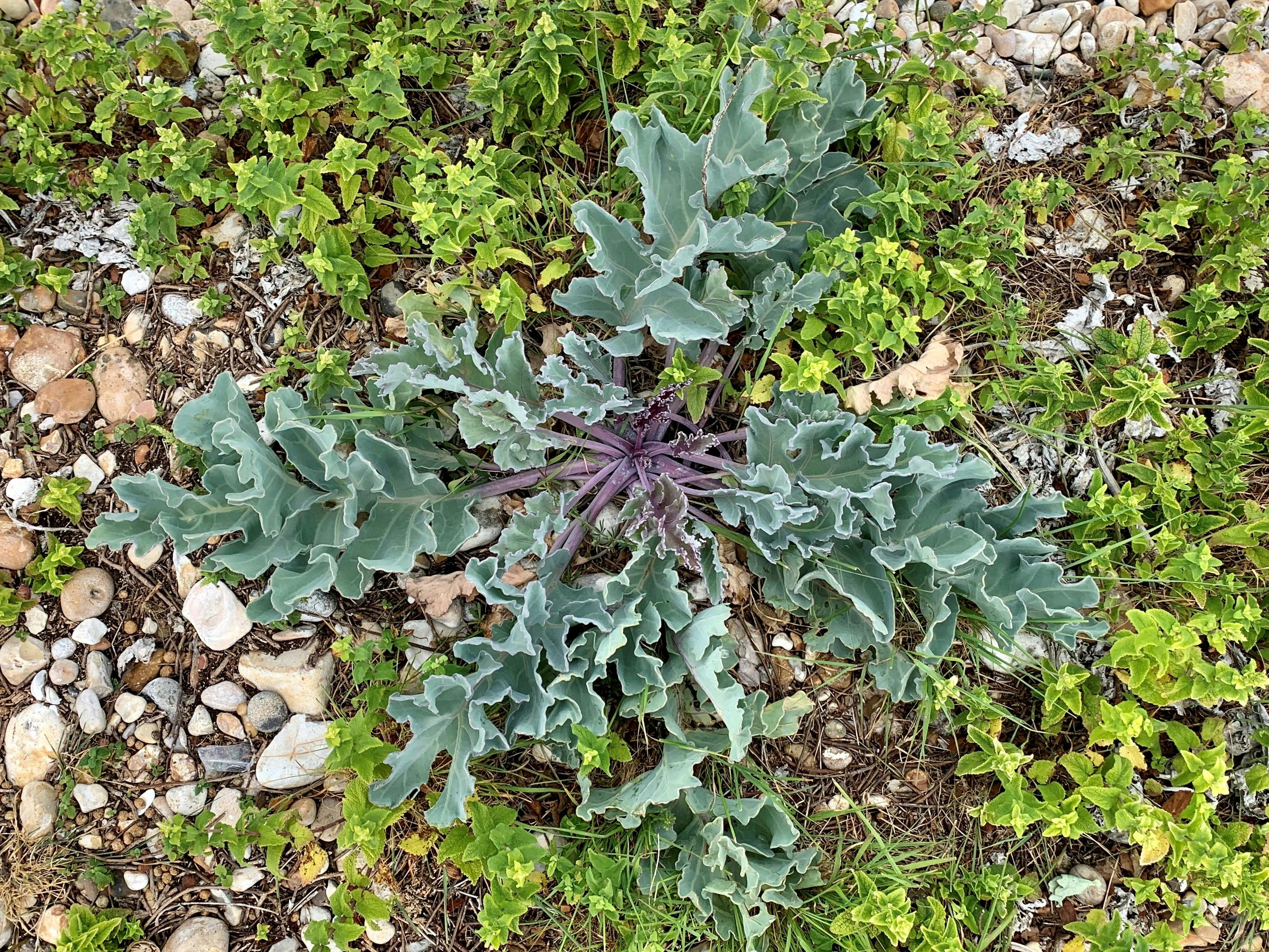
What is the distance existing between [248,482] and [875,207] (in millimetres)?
2207

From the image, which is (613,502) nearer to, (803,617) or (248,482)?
(803,617)

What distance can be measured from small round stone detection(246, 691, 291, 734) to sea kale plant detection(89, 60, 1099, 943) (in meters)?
0.40

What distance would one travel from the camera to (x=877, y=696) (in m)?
2.98

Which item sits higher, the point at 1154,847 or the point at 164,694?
the point at 164,694

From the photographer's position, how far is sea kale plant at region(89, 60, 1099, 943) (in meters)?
2.58

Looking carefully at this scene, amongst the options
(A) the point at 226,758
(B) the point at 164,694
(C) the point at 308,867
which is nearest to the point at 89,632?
(B) the point at 164,694

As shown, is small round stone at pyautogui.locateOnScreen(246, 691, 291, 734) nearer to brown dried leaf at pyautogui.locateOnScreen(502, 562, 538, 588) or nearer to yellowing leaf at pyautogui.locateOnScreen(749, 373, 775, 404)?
brown dried leaf at pyautogui.locateOnScreen(502, 562, 538, 588)

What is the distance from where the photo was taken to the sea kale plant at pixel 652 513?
2.58 metres

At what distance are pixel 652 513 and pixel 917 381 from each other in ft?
3.45

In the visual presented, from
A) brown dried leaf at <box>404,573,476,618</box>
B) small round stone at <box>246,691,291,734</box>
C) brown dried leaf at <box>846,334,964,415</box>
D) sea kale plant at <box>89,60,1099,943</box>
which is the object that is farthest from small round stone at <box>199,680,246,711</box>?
brown dried leaf at <box>846,334,964,415</box>

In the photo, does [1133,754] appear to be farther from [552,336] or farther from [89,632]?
[89,632]

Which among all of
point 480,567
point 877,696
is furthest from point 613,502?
point 877,696

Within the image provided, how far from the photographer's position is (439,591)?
2863 millimetres

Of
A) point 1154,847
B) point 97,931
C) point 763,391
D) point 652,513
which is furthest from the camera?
point 763,391
